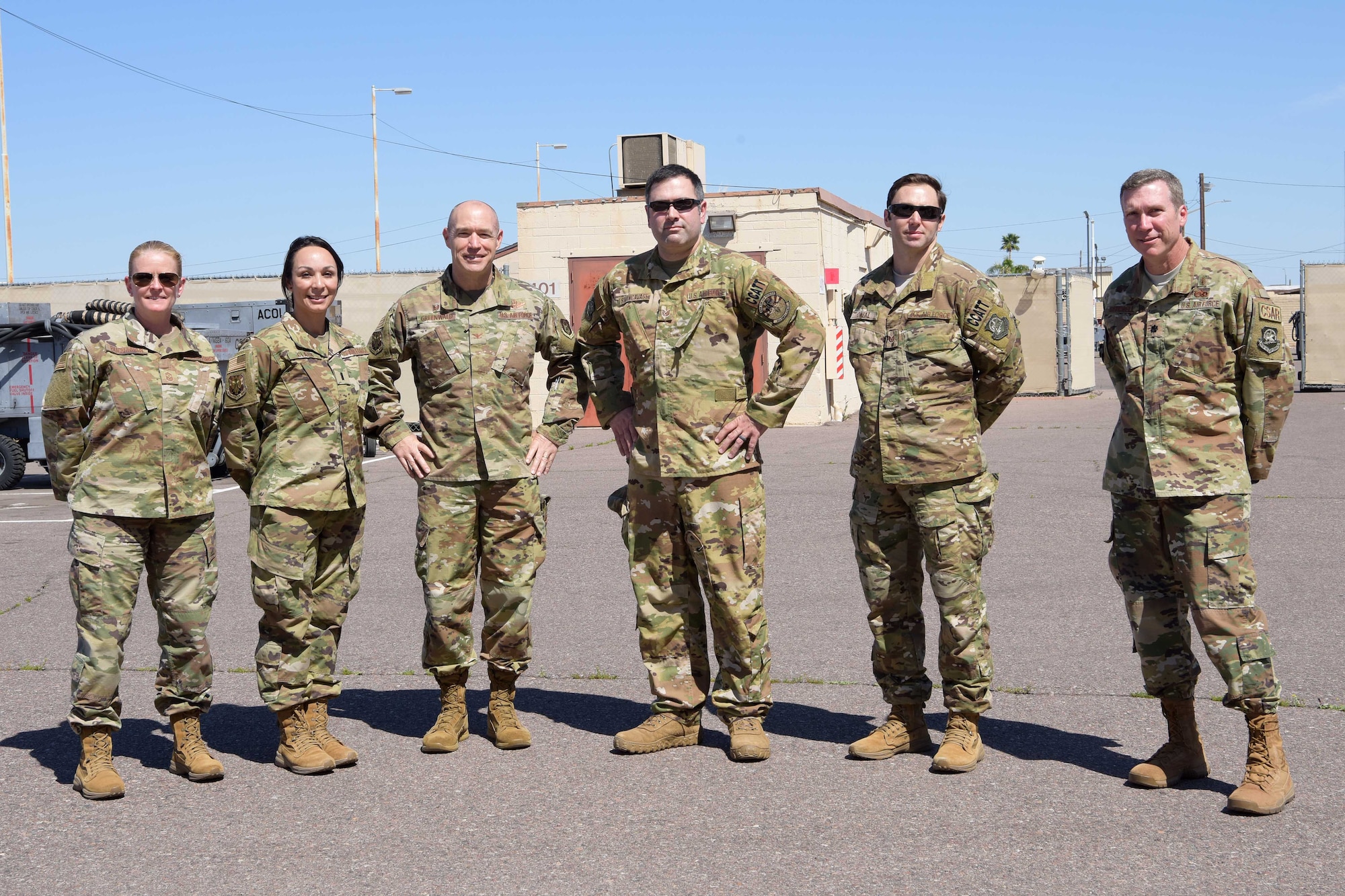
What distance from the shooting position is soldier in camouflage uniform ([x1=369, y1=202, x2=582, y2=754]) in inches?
207

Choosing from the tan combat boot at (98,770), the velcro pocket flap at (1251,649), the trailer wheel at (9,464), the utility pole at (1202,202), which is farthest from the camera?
the utility pole at (1202,202)

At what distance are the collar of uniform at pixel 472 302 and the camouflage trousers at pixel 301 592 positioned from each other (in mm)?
904

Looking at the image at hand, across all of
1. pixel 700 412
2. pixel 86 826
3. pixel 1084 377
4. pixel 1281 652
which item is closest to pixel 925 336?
pixel 700 412

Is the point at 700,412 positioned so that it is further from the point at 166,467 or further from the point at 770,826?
the point at 166,467

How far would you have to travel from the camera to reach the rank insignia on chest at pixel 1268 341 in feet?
14.5

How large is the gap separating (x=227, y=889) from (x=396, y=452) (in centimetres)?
200

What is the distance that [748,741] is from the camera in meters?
5.03

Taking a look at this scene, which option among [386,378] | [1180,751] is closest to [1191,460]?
[1180,751]

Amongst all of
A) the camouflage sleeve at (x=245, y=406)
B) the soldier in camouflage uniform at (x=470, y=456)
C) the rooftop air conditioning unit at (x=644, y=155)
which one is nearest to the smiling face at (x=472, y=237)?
the soldier in camouflage uniform at (x=470, y=456)

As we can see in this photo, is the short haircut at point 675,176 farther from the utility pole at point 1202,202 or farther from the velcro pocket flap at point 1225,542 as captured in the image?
the utility pole at point 1202,202

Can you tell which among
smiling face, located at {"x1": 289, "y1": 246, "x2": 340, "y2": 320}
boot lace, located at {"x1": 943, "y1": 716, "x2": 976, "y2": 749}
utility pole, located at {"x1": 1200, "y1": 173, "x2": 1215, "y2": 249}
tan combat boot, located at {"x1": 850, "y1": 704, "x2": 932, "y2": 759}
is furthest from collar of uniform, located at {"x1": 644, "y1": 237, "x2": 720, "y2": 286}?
utility pole, located at {"x1": 1200, "y1": 173, "x2": 1215, "y2": 249}

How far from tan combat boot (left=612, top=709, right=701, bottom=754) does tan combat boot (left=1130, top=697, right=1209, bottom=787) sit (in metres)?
1.64

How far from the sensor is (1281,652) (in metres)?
6.22

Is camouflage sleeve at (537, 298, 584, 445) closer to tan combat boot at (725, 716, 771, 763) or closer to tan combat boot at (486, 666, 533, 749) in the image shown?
tan combat boot at (486, 666, 533, 749)
